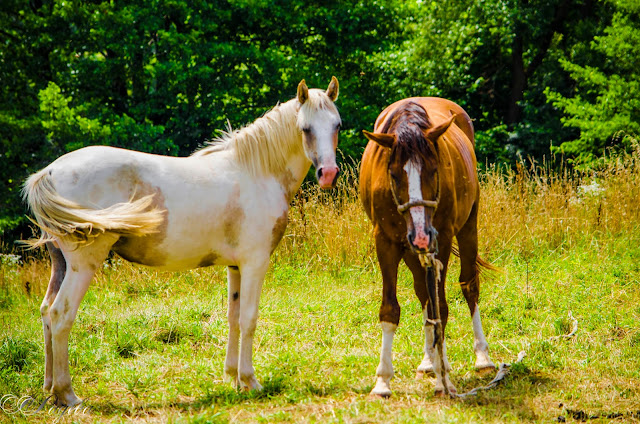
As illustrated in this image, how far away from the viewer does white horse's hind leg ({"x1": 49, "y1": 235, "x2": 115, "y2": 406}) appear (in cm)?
387

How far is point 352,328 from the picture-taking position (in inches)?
234

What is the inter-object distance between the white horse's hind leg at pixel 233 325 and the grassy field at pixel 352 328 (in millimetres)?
124

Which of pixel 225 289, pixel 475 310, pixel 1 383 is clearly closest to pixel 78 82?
pixel 225 289

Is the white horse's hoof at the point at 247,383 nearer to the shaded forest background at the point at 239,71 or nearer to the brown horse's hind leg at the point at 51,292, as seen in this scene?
the brown horse's hind leg at the point at 51,292

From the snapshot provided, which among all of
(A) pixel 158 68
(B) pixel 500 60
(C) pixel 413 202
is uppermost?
(B) pixel 500 60

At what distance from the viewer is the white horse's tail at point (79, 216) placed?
3756 mm

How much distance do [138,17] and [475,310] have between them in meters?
11.5

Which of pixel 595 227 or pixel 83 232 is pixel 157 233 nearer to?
pixel 83 232

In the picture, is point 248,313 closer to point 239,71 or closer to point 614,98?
point 239,71

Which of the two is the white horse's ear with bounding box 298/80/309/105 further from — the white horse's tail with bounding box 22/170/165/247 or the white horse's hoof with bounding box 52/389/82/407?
the white horse's hoof with bounding box 52/389/82/407

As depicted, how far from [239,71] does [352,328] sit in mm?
10873

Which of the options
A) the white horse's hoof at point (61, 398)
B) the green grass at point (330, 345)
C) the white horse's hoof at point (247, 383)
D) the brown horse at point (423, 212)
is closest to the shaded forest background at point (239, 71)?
the green grass at point (330, 345)

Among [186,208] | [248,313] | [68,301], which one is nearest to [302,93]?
[186,208]

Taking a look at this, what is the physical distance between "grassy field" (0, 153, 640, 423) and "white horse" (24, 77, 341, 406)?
0.53 m
